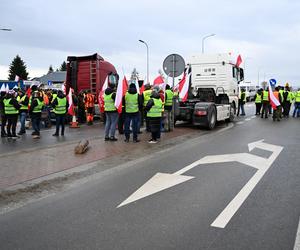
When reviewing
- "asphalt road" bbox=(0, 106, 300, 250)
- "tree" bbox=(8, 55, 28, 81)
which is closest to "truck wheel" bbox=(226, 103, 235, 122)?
"asphalt road" bbox=(0, 106, 300, 250)

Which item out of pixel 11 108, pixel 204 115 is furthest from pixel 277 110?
pixel 11 108

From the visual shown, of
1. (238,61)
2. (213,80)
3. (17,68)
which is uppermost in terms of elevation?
(17,68)

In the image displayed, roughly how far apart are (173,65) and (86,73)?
21.8ft

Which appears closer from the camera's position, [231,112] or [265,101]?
[231,112]

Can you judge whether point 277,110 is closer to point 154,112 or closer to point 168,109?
point 168,109

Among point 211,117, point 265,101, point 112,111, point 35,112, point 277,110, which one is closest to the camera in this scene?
point 112,111

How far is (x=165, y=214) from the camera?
4469mm

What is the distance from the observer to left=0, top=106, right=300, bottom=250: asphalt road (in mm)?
3686

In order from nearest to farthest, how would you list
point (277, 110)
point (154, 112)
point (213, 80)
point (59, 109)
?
point (154, 112)
point (59, 109)
point (213, 80)
point (277, 110)

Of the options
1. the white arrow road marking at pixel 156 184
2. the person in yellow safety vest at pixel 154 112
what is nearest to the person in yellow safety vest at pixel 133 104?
the person in yellow safety vest at pixel 154 112

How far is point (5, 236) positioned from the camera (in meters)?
3.84

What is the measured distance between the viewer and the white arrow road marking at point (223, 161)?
459cm

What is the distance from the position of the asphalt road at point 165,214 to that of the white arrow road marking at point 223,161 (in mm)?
73

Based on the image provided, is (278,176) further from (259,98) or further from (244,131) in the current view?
(259,98)
